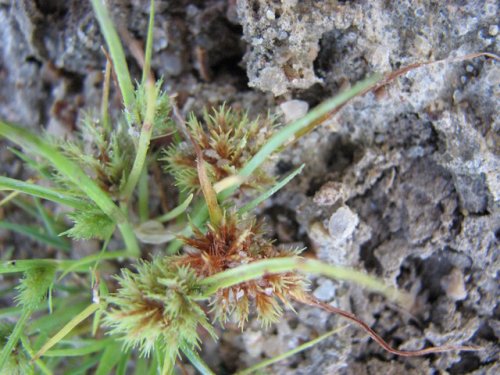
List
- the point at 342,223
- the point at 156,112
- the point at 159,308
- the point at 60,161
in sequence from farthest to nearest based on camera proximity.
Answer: the point at 342,223 → the point at 156,112 → the point at 159,308 → the point at 60,161

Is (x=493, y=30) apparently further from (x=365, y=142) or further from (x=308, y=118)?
(x=308, y=118)

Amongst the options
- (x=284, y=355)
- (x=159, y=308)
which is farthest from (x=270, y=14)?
(x=284, y=355)

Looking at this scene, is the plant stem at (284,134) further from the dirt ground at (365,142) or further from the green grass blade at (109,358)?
the green grass blade at (109,358)

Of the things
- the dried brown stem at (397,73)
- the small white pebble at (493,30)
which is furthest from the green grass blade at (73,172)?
the small white pebble at (493,30)

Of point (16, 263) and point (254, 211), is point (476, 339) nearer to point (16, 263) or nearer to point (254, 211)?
point (254, 211)

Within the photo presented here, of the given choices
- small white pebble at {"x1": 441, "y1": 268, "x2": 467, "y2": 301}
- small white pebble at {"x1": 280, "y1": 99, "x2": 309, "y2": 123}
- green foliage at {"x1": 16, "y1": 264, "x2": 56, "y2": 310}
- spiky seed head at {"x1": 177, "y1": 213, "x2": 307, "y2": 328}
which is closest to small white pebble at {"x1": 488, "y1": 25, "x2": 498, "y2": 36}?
small white pebble at {"x1": 280, "y1": 99, "x2": 309, "y2": 123}

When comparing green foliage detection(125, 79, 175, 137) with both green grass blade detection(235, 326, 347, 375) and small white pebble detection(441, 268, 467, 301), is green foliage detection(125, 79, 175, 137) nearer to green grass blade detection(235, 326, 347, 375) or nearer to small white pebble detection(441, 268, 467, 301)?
green grass blade detection(235, 326, 347, 375)
